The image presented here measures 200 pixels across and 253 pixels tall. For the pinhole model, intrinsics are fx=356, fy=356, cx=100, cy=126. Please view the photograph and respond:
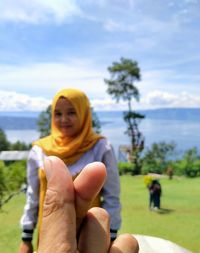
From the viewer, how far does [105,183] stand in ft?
4.67

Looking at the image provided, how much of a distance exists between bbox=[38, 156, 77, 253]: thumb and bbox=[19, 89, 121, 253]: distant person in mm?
859

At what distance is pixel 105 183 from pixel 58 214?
2.93ft

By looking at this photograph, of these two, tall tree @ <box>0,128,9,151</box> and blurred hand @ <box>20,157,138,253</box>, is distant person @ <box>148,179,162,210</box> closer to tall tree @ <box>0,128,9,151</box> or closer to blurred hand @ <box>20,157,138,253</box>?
blurred hand @ <box>20,157,138,253</box>

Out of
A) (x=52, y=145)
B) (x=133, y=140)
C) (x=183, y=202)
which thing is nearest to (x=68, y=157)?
(x=52, y=145)

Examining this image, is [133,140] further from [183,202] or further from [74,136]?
[74,136]

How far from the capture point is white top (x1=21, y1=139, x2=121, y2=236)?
4.67ft

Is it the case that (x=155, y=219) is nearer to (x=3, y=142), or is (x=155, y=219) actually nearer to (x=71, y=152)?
(x=71, y=152)

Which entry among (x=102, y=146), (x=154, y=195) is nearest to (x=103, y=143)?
(x=102, y=146)

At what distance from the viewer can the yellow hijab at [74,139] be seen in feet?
4.82

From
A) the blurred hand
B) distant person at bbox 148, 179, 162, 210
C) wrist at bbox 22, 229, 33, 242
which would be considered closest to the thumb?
the blurred hand

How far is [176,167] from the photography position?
12.6 meters

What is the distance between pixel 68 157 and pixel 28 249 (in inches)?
16.2

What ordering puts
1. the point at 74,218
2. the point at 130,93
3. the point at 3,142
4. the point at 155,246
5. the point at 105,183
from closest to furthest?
the point at 74,218 → the point at 105,183 → the point at 155,246 → the point at 130,93 → the point at 3,142

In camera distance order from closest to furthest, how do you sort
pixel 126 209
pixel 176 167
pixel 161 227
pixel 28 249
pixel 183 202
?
pixel 28 249, pixel 161 227, pixel 126 209, pixel 183 202, pixel 176 167
